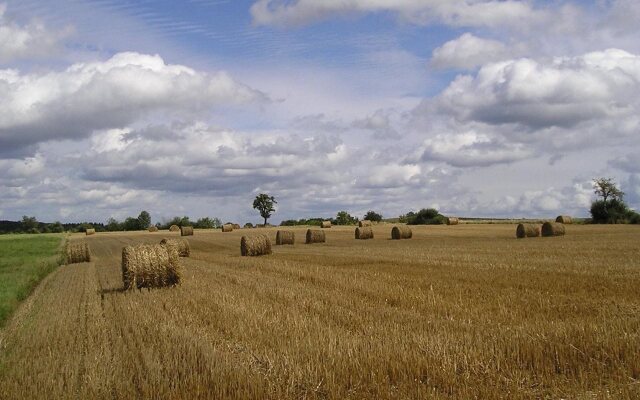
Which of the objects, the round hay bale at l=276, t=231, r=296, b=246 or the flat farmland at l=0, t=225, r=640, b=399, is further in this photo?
the round hay bale at l=276, t=231, r=296, b=246

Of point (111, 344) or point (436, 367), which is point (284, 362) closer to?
point (436, 367)

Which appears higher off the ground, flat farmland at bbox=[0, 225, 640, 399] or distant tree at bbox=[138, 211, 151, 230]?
distant tree at bbox=[138, 211, 151, 230]

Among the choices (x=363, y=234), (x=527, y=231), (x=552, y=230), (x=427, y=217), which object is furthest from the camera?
(x=427, y=217)

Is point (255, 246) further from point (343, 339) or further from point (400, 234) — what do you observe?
point (343, 339)

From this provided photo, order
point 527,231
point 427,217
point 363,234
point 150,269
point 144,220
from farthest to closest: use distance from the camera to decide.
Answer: point 144,220 → point 427,217 → point 363,234 → point 527,231 → point 150,269

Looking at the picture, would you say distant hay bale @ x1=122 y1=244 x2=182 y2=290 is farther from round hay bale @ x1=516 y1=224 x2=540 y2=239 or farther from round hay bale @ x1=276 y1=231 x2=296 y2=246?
round hay bale @ x1=516 y1=224 x2=540 y2=239

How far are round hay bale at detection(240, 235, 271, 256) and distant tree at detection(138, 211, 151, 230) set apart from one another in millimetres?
78853

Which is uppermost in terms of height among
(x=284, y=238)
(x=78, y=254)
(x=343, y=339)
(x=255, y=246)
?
(x=284, y=238)

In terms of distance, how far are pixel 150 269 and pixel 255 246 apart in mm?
10530

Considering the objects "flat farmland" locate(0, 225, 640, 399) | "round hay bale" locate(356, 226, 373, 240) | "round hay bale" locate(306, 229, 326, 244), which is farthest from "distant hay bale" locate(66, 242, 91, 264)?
"round hay bale" locate(356, 226, 373, 240)

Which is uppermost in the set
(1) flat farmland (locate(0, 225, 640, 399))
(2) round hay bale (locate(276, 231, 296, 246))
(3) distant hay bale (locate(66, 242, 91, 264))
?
(2) round hay bale (locate(276, 231, 296, 246))

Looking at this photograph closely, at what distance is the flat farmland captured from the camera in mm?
6012

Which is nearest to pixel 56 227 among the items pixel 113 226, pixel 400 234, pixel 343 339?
pixel 113 226

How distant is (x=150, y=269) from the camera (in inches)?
589
